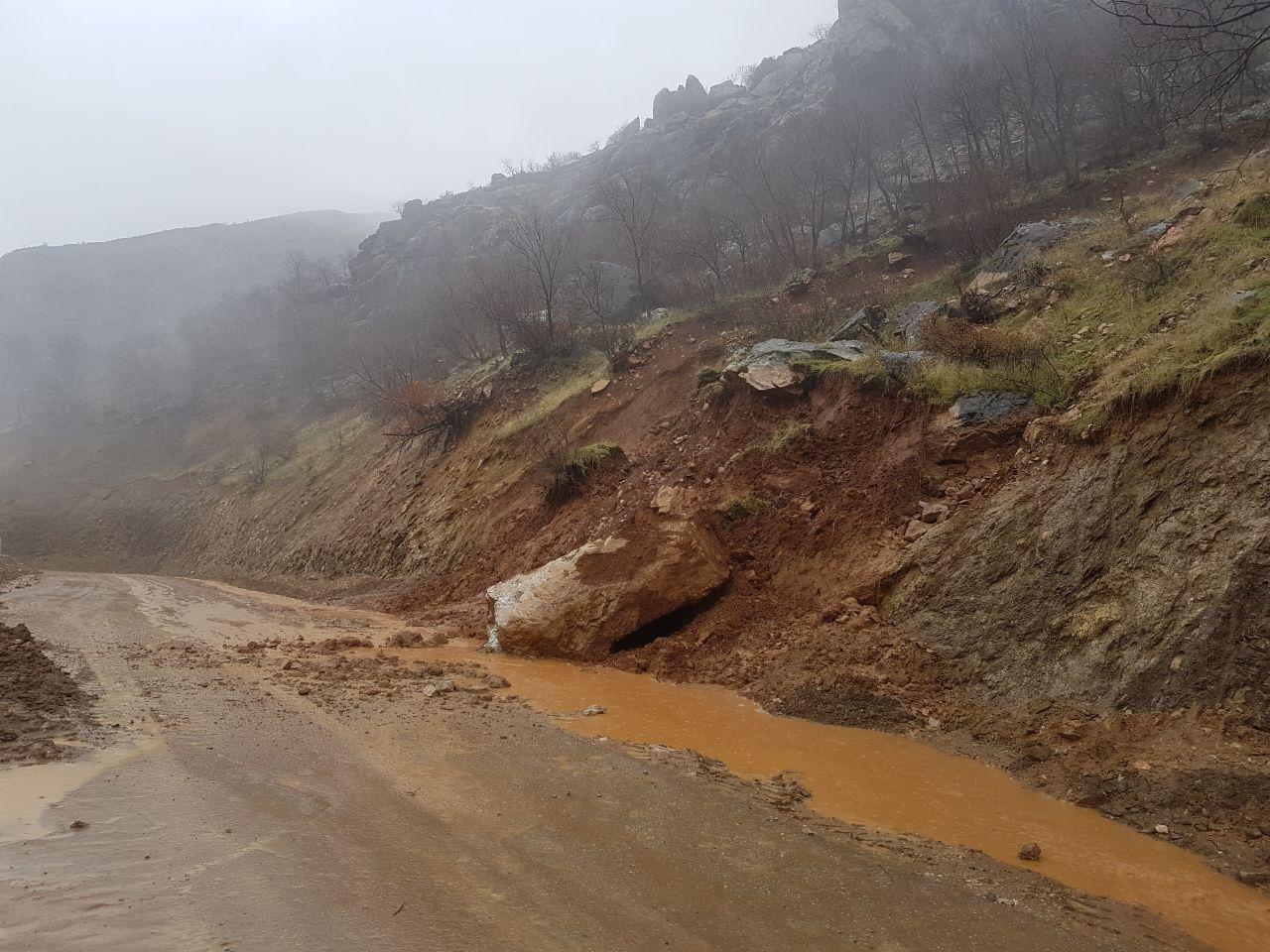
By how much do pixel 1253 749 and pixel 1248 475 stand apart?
239 centimetres

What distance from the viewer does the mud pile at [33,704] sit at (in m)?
5.11

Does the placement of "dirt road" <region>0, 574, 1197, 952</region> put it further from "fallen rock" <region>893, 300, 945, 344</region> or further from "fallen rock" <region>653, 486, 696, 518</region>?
"fallen rock" <region>893, 300, 945, 344</region>

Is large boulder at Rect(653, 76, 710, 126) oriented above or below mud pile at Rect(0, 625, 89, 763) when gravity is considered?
above

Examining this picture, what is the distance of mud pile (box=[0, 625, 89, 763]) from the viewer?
16.8 feet

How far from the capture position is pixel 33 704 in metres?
6.14

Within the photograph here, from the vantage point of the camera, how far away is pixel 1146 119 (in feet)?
80.6

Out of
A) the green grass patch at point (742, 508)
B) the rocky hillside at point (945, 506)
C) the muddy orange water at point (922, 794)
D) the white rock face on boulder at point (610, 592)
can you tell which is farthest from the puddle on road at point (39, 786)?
the green grass patch at point (742, 508)

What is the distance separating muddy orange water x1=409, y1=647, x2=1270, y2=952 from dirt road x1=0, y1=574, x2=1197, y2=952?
12.7 inches

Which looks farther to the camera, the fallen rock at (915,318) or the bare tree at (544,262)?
the bare tree at (544,262)

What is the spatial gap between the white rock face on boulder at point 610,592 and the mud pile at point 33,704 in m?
4.99

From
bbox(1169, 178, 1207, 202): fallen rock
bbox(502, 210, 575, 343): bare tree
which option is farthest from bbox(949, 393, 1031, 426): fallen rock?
bbox(502, 210, 575, 343): bare tree

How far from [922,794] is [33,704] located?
7.64 m

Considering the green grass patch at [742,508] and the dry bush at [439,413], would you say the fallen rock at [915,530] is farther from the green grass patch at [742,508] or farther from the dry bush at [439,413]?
the dry bush at [439,413]

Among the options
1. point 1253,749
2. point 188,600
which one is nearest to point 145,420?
point 188,600
